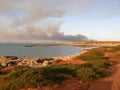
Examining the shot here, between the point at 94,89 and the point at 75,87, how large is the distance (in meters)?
1.29

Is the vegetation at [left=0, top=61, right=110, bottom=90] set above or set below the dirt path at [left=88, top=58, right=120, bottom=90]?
above

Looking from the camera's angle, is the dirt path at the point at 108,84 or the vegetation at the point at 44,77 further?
the dirt path at the point at 108,84

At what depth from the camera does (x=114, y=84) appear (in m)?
18.1

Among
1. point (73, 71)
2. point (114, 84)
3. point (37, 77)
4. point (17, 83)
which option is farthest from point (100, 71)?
point (17, 83)

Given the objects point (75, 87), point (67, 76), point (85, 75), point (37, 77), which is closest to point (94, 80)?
point (85, 75)

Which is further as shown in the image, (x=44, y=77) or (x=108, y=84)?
(x=108, y=84)

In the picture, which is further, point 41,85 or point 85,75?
point 85,75

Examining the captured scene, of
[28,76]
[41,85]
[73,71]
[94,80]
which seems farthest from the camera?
[73,71]

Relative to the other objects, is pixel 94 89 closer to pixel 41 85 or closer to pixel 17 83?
pixel 41 85

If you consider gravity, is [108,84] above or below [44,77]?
below

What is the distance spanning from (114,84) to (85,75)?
2.62 metres

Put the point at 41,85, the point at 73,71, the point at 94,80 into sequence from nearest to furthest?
the point at 41,85, the point at 94,80, the point at 73,71

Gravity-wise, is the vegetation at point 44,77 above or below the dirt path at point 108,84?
above

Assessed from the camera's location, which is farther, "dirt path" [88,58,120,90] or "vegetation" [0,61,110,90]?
"dirt path" [88,58,120,90]
